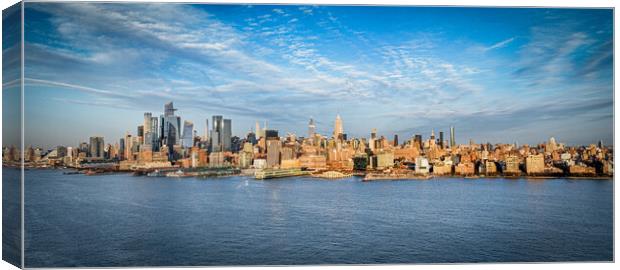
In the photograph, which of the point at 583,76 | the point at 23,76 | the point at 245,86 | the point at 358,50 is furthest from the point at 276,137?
the point at 583,76

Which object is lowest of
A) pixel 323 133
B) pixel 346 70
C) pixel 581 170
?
pixel 581 170

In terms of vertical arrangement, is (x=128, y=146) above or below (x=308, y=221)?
above

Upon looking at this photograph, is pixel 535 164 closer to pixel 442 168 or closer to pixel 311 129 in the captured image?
pixel 442 168

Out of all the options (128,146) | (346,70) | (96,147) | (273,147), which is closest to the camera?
(96,147)

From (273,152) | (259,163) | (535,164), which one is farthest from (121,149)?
(535,164)

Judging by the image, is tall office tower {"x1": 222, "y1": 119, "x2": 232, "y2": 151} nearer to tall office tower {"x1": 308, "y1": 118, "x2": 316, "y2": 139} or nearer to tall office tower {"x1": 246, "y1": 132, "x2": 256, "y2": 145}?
tall office tower {"x1": 246, "y1": 132, "x2": 256, "y2": 145}

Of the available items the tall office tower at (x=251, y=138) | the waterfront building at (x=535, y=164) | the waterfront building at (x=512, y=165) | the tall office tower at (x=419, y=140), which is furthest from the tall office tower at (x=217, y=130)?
the waterfront building at (x=535, y=164)

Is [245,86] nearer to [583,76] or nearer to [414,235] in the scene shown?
[414,235]

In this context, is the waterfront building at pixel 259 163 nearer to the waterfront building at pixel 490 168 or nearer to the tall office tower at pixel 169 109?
the tall office tower at pixel 169 109
